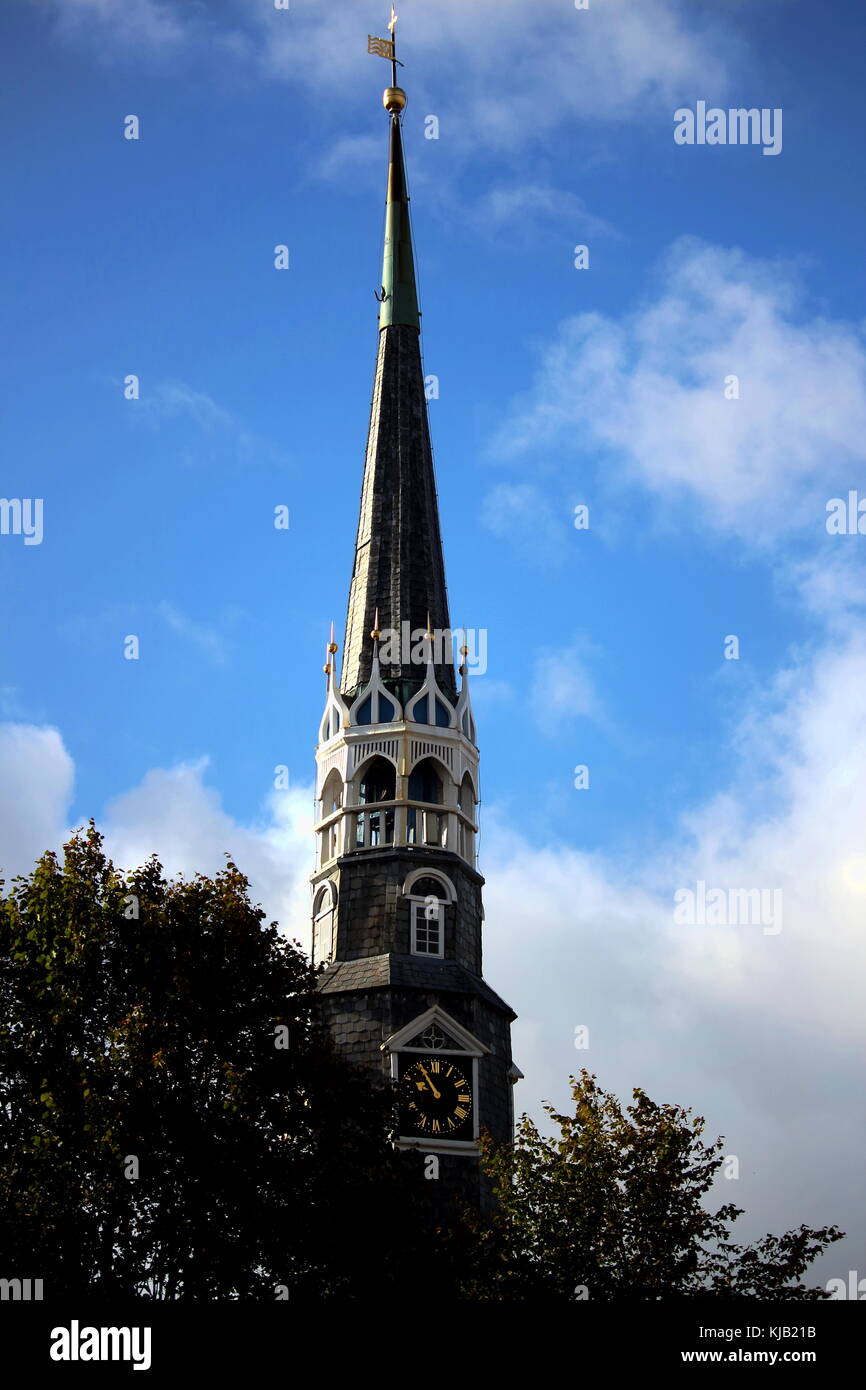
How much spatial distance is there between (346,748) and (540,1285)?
105 ft

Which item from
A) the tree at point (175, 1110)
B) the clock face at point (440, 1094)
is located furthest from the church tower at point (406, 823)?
the tree at point (175, 1110)

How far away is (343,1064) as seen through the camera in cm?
5253

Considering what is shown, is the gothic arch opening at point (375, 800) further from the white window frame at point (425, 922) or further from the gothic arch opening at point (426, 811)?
the white window frame at point (425, 922)

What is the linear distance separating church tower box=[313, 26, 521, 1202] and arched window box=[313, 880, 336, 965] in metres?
0.08

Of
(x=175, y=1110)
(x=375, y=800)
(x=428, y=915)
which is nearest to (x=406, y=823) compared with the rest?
(x=375, y=800)

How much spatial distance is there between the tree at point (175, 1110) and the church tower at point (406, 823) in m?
13.4

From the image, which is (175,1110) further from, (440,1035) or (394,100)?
(394,100)

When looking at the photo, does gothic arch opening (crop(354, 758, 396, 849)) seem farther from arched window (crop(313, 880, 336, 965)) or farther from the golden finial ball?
the golden finial ball

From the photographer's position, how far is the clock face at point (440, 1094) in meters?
66.3

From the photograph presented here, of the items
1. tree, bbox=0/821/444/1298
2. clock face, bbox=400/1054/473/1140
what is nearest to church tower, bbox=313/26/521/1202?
clock face, bbox=400/1054/473/1140

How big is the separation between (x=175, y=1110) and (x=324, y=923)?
88.6 feet

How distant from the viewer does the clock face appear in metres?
66.3
